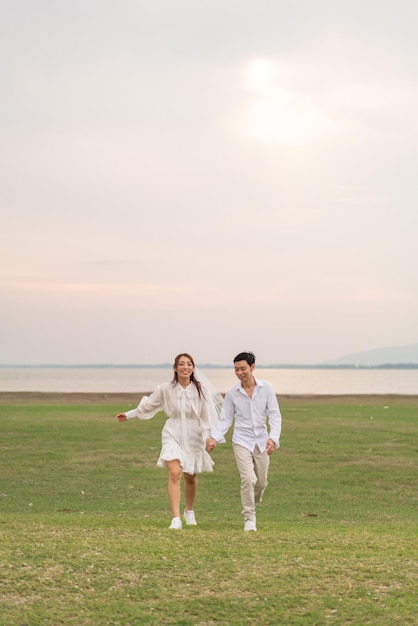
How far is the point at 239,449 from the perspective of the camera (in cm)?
1167

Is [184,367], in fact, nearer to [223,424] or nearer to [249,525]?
[223,424]

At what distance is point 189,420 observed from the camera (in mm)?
12047

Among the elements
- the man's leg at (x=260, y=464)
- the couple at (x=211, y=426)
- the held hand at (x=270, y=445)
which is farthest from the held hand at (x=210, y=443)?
the held hand at (x=270, y=445)

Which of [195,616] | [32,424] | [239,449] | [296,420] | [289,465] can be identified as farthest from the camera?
[296,420]

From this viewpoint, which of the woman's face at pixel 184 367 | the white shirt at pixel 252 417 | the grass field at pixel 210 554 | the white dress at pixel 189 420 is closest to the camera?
the grass field at pixel 210 554

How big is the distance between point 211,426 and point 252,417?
72 cm

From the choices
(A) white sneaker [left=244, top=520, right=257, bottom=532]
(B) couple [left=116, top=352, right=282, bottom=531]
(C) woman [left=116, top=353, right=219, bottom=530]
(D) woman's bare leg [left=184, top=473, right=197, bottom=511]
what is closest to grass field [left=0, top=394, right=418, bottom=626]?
(A) white sneaker [left=244, top=520, right=257, bottom=532]

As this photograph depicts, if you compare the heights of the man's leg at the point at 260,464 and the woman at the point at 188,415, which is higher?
the woman at the point at 188,415

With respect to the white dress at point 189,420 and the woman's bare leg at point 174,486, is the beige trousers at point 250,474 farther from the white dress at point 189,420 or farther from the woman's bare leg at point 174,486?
the woman's bare leg at point 174,486

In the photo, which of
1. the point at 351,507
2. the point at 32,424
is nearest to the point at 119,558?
the point at 351,507

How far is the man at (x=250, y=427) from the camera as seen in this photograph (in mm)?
11500

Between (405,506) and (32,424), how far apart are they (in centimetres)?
1580

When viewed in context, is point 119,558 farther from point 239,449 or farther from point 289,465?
point 289,465

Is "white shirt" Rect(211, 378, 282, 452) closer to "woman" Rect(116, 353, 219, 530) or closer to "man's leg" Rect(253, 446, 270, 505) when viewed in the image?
"man's leg" Rect(253, 446, 270, 505)
